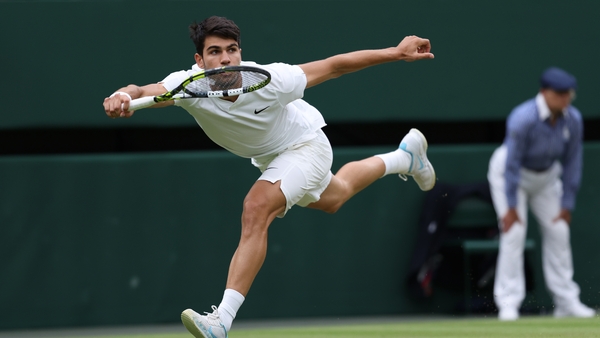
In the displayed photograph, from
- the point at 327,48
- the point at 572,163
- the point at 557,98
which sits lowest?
the point at 572,163

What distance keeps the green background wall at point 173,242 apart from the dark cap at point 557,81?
0.99 m

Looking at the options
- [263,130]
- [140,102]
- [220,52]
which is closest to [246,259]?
[263,130]

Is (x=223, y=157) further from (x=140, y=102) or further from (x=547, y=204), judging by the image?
Result: (x=140, y=102)

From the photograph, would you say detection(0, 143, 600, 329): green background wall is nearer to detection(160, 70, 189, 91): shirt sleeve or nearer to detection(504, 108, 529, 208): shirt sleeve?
detection(504, 108, 529, 208): shirt sleeve

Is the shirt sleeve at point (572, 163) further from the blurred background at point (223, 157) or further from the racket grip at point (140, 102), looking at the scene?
the racket grip at point (140, 102)

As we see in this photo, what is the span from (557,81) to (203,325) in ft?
14.7

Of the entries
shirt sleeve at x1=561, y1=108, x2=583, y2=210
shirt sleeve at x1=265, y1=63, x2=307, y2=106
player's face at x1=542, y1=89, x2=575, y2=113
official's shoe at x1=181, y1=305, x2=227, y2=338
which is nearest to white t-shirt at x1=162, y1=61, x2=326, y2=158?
shirt sleeve at x1=265, y1=63, x2=307, y2=106

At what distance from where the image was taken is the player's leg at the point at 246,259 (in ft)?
14.8

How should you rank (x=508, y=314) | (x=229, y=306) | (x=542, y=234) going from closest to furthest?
(x=229, y=306)
(x=508, y=314)
(x=542, y=234)

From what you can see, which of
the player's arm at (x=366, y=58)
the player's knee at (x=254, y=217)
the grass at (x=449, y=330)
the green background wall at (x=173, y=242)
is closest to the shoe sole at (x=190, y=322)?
the player's knee at (x=254, y=217)

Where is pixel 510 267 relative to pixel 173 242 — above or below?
below

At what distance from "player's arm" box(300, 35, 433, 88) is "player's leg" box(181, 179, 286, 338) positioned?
0.62 metres

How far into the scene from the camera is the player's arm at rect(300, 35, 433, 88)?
5.01m

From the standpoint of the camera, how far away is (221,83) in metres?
4.79
